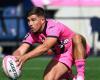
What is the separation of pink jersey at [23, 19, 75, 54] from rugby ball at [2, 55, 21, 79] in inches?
28.4

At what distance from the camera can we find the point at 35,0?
26.2 meters

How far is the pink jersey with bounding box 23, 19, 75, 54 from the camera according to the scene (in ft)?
29.9

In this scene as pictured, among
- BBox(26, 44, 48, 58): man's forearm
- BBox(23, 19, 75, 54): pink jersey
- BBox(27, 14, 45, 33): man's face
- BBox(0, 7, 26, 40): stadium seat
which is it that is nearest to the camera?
BBox(26, 44, 48, 58): man's forearm

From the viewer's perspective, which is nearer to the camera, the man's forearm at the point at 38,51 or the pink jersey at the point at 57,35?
the man's forearm at the point at 38,51

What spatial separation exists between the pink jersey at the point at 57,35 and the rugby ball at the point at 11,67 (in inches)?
28.4

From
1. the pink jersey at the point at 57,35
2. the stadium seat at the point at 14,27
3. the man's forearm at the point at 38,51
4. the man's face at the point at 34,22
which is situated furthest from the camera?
the stadium seat at the point at 14,27

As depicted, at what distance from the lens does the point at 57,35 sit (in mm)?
9016

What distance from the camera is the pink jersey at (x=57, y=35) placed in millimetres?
9117

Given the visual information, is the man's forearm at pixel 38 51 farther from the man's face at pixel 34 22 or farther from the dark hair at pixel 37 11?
the dark hair at pixel 37 11

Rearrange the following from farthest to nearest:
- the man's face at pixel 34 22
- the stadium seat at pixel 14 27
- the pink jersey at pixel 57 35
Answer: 1. the stadium seat at pixel 14 27
2. the pink jersey at pixel 57 35
3. the man's face at pixel 34 22

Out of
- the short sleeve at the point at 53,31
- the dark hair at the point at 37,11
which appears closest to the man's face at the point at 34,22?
the dark hair at the point at 37,11

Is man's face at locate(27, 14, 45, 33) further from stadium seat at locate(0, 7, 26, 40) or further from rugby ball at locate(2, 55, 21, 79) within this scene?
stadium seat at locate(0, 7, 26, 40)

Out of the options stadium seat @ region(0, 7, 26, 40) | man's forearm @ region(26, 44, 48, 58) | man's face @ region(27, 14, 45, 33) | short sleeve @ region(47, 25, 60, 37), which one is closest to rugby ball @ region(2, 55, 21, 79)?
man's forearm @ region(26, 44, 48, 58)

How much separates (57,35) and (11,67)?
86 centimetres
